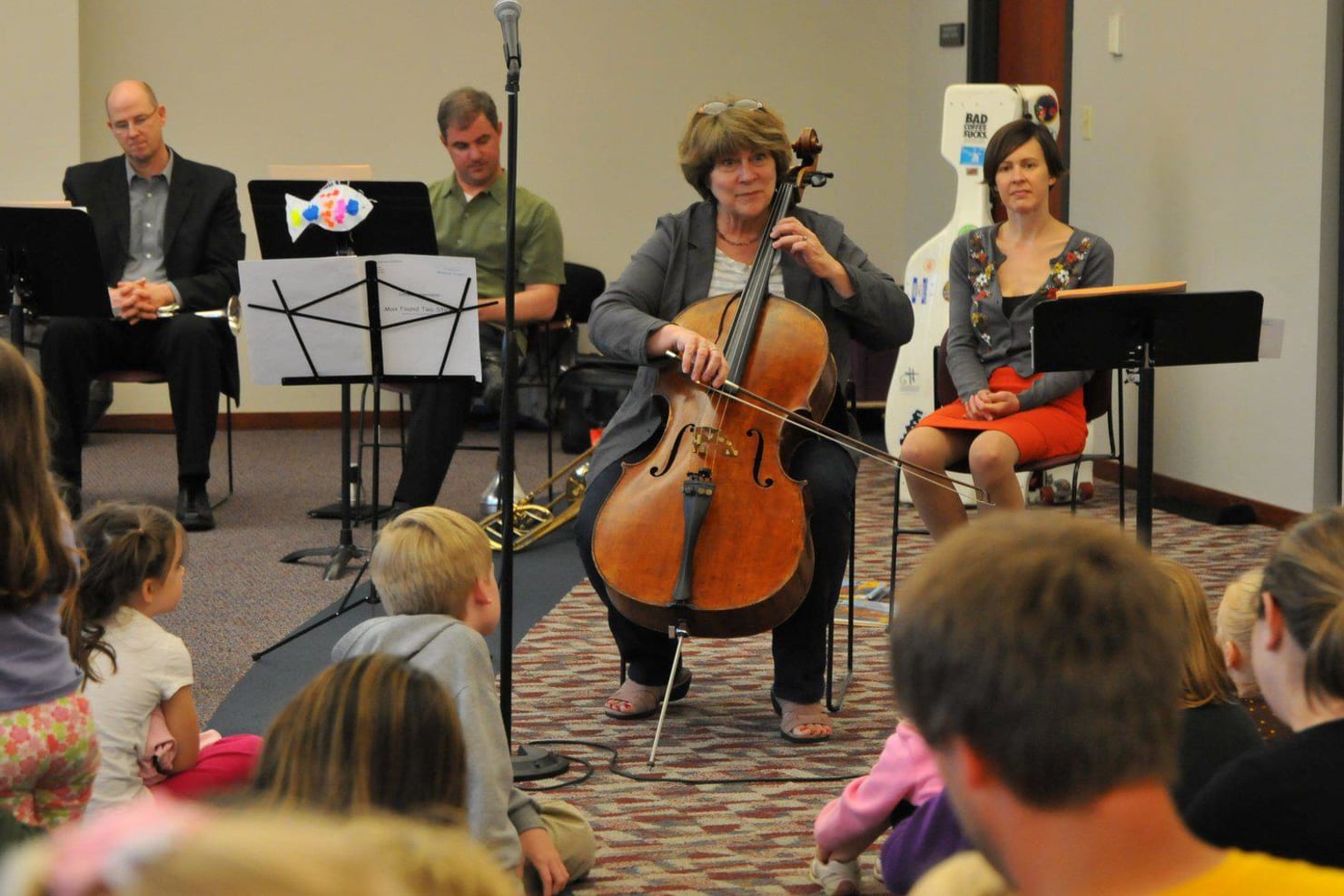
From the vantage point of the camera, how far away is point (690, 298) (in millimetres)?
3230

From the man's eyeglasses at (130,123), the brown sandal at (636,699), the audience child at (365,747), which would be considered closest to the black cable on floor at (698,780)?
the brown sandal at (636,699)

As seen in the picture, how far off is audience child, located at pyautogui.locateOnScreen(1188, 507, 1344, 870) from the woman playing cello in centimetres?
150

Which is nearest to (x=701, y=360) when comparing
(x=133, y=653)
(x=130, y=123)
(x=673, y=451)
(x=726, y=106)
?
(x=673, y=451)

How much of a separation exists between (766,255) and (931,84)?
4872mm

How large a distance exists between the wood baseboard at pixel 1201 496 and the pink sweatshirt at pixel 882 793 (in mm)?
2998

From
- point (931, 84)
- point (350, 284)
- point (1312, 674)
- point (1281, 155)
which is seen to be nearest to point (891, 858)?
point (1312, 674)

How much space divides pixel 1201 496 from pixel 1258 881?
4853 mm

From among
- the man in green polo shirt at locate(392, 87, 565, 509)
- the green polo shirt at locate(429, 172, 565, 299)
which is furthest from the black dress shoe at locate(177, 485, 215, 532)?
the green polo shirt at locate(429, 172, 565, 299)

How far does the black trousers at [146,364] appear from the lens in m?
5.02

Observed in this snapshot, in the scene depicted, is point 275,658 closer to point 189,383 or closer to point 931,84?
point 189,383

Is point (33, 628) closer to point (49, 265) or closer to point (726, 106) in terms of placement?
point (726, 106)

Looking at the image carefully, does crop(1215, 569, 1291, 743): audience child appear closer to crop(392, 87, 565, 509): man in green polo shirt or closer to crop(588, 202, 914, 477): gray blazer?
crop(588, 202, 914, 477): gray blazer

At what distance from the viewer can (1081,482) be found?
5648 millimetres

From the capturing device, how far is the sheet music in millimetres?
3752
